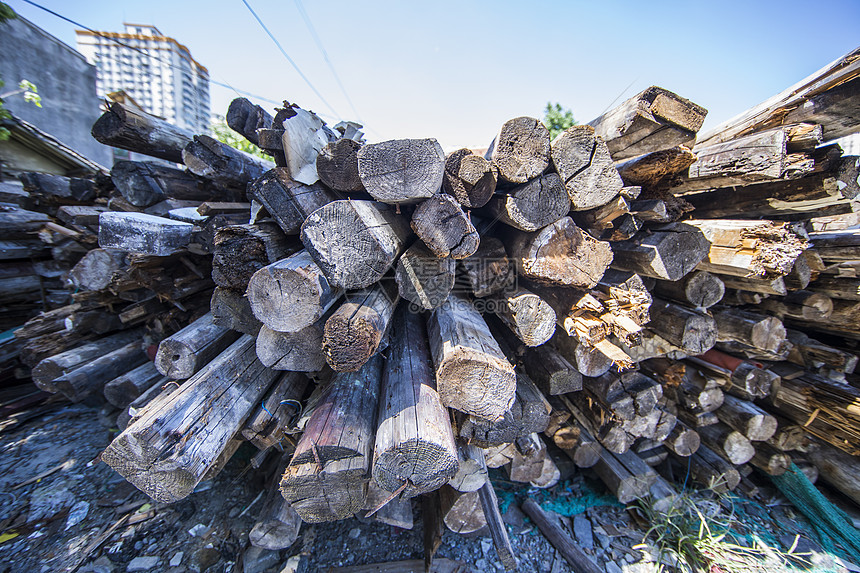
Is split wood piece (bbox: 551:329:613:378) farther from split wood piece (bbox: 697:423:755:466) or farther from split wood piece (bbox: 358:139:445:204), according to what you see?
split wood piece (bbox: 697:423:755:466)

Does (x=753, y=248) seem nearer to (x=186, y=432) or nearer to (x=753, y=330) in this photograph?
(x=753, y=330)

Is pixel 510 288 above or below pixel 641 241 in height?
below

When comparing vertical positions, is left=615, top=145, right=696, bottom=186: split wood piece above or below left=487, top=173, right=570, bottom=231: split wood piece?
above

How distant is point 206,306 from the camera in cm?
285

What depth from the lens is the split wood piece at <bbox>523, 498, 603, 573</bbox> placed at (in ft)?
7.20

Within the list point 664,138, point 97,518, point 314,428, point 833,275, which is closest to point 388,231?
point 314,428

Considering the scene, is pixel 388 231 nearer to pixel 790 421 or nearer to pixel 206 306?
pixel 206 306

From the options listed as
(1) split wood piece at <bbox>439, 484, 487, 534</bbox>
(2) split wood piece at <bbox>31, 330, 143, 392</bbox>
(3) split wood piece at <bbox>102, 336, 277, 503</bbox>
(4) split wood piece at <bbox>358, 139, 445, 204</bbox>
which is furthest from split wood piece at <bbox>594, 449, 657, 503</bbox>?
(2) split wood piece at <bbox>31, 330, 143, 392</bbox>

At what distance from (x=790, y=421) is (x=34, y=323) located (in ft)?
23.8

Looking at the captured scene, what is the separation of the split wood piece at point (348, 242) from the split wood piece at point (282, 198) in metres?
0.52

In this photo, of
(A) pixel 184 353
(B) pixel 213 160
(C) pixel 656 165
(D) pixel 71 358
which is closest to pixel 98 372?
(D) pixel 71 358

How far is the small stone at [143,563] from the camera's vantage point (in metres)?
1.99

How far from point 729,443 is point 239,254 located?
414 centimetres

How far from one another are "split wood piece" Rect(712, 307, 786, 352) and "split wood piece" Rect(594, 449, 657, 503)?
1265 mm
